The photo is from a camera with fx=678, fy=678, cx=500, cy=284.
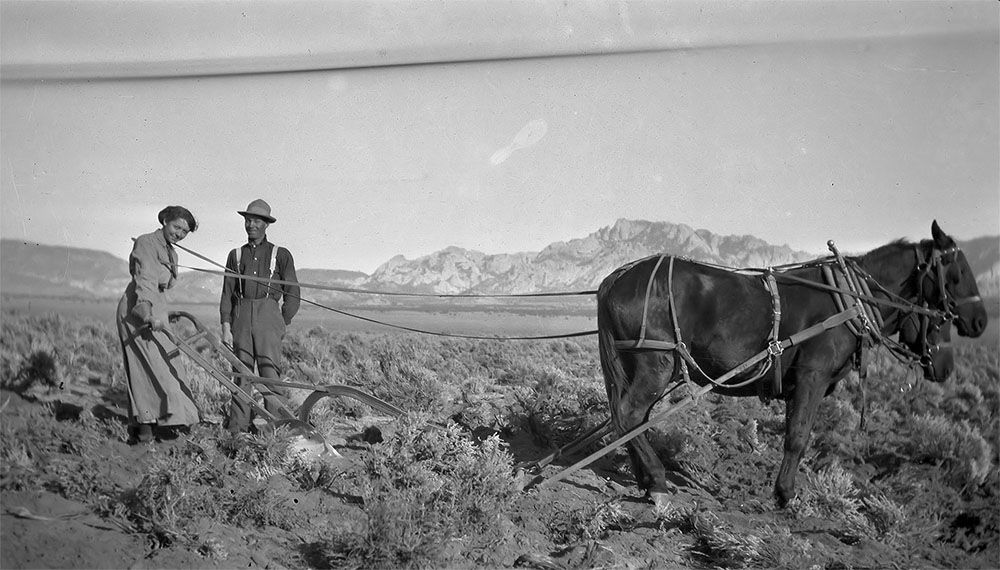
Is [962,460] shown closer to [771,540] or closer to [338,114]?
[771,540]

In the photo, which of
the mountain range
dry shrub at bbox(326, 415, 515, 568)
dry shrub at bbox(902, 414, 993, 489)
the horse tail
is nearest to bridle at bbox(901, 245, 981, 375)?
dry shrub at bbox(902, 414, 993, 489)

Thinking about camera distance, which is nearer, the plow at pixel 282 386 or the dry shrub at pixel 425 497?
the dry shrub at pixel 425 497

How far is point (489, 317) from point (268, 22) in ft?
22.8

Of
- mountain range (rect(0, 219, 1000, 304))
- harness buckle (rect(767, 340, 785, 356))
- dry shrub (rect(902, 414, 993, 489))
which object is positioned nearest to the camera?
harness buckle (rect(767, 340, 785, 356))

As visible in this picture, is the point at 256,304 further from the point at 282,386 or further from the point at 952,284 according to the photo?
the point at 952,284

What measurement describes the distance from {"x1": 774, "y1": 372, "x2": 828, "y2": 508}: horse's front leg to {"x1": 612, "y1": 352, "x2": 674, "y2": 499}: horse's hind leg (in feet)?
2.80

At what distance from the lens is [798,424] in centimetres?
496

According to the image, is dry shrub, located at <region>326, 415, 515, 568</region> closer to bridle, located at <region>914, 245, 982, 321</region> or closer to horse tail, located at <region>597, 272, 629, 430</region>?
horse tail, located at <region>597, 272, 629, 430</region>

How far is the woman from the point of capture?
4.68 m

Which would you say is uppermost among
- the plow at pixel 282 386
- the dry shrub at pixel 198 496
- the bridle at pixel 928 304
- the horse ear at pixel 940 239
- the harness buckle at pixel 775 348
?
the horse ear at pixel 940 239

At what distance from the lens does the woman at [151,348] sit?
4680 millimetres

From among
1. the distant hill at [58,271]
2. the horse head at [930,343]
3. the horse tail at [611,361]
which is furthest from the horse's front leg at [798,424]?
the distant hill at [58,271]

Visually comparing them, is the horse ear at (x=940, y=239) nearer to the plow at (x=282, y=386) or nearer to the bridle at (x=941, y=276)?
the bridle at (x=941, y=276)

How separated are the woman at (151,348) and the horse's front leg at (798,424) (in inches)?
170
